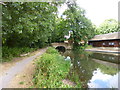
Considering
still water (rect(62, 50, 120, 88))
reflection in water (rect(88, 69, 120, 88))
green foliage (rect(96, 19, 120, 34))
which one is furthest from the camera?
green foliage (rect(96, 19, 120, 34))

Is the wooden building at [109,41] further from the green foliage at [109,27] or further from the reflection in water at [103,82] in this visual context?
the reflection in water at [103,82]

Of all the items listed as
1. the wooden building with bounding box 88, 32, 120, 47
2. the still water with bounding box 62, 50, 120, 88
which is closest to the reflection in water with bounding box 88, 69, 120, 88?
the still water with bounding box 62, 50, 120, 88

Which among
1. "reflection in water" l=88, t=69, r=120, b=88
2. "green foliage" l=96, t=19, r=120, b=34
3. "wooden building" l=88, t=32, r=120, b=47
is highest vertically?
"green foliage" l=96, t=19, r=120, b=34

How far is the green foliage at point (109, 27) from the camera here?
107 feet

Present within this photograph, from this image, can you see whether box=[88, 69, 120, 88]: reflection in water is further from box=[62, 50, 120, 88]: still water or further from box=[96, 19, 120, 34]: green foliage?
A: box=[96, 19, 120, 34]: green foliage

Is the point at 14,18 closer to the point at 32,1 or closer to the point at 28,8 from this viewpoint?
the point at 28,8

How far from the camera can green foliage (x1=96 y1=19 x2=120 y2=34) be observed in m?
32.6

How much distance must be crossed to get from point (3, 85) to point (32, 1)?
5.05 meters

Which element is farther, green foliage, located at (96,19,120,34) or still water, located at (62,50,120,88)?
green foliage, located at (96,19,120,34)

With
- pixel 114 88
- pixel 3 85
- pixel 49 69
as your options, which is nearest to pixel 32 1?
pixel 49 69

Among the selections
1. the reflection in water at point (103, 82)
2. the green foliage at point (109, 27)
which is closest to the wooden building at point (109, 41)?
the green foliage at point (109, 27)

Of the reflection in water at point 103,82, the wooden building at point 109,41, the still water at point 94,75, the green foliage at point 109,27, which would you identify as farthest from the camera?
the green foliage at point 109,27

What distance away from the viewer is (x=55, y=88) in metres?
3.79

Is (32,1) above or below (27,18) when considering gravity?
above
